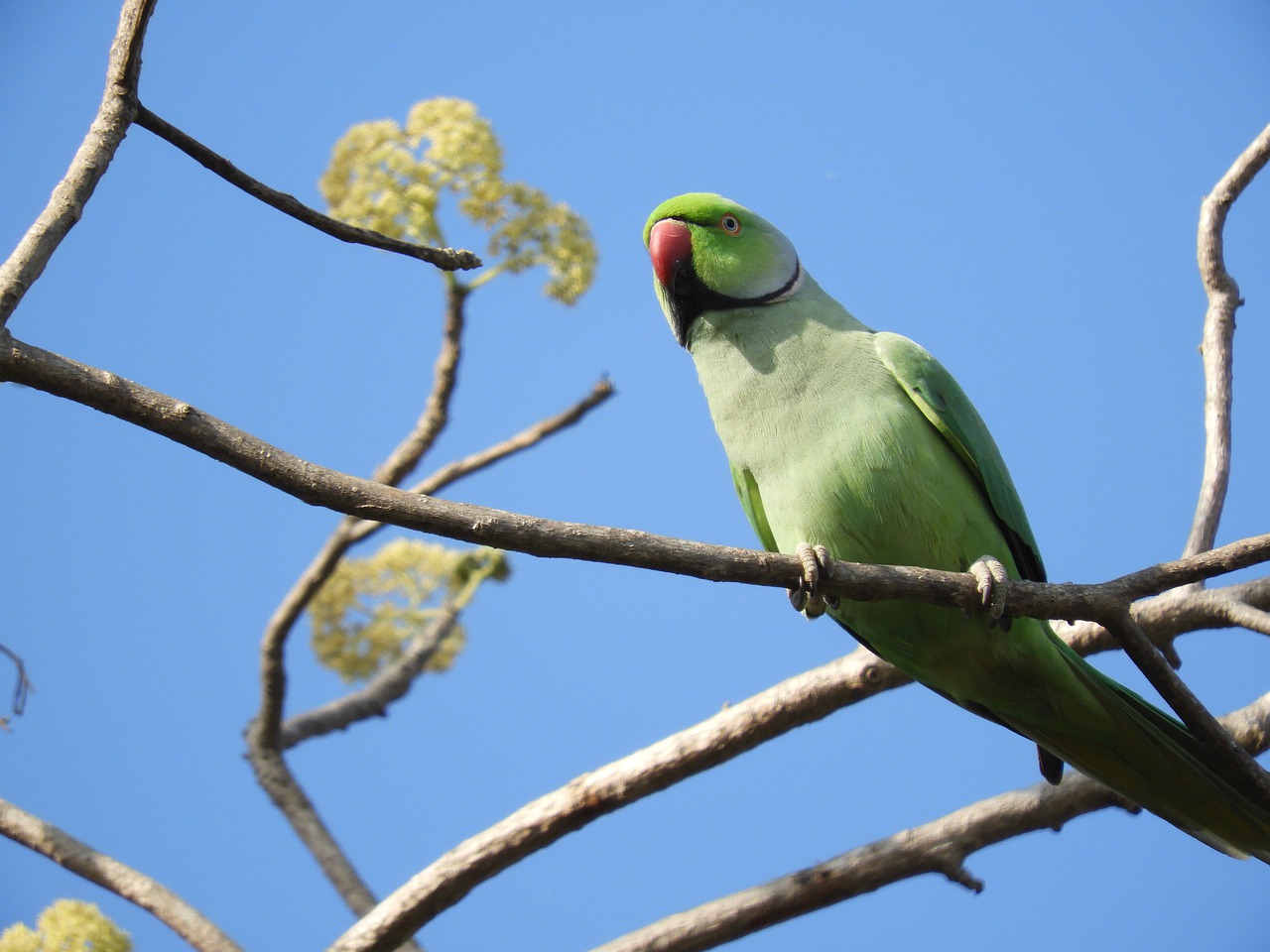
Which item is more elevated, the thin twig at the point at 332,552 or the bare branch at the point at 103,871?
the thin twig at the point at 332,552

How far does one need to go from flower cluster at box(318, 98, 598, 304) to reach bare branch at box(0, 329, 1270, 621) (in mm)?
2728

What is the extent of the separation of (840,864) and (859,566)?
5.54 feet

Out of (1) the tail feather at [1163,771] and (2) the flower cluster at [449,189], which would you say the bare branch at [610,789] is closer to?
(1) the tail feather at [1163,771]

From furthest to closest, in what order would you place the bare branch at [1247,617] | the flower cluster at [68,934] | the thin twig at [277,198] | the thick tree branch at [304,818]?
the thick tree branch at [304,818], the flower cluster at [68,934], the bare branch at [1247,617], the thin twig at [277,198]

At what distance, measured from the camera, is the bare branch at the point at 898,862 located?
3.64 m

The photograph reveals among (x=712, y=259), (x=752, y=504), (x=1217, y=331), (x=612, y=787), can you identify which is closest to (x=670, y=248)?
(x=712, y=259)

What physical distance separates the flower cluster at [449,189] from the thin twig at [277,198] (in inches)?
86.5

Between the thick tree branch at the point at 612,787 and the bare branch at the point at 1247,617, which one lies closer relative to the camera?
the bare branch at the point at 1247,617

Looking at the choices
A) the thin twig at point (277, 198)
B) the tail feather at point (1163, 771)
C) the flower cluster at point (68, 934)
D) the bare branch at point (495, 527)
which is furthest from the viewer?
the flower cluster at point (68, 934)

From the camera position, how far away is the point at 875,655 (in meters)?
3.82

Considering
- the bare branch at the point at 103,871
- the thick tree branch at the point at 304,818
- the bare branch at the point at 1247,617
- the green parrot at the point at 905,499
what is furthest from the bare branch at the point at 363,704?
the bare branch at the point at 1247,617

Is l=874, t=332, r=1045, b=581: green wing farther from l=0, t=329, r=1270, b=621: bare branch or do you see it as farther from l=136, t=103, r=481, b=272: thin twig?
l=136, t=103, r=481, b=272: thin twig

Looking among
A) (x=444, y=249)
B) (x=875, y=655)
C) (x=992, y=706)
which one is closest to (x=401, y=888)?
(x=875, y=655)

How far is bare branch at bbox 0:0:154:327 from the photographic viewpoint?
6.83ft
